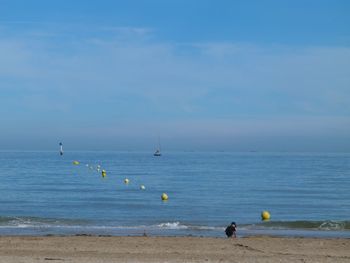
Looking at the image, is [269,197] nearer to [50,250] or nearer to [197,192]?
[197,192]

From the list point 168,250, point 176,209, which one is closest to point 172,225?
point 176,209

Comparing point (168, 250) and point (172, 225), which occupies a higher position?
point (168, 250)

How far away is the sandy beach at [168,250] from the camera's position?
48.3 feet

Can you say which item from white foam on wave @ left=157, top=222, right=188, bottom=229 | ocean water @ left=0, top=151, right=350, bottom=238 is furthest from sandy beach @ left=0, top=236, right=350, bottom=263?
white foam on wave @ left=157, top=222, right=188, bottom=229

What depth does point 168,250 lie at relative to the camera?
54.1 ft

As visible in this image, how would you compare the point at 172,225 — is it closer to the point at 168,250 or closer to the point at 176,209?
the point at 176,209

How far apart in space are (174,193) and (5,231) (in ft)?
76.8

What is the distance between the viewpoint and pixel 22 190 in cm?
4528

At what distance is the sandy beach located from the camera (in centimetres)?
1471

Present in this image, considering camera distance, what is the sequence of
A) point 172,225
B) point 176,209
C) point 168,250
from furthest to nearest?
point 176,209
point 172,225
point 168,250

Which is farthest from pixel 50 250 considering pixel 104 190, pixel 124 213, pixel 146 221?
pixel 104 190

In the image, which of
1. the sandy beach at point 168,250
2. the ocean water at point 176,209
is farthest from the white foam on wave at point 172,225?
the sandy beach at point 168,250

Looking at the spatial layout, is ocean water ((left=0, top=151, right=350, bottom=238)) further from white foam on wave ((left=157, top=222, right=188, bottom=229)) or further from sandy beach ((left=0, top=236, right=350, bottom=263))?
sandy beach ((left=0, top=236, right=350, bottom=263))

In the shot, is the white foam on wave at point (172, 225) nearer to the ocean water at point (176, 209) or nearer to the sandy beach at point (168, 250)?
the ocean water at point (176, 209)
